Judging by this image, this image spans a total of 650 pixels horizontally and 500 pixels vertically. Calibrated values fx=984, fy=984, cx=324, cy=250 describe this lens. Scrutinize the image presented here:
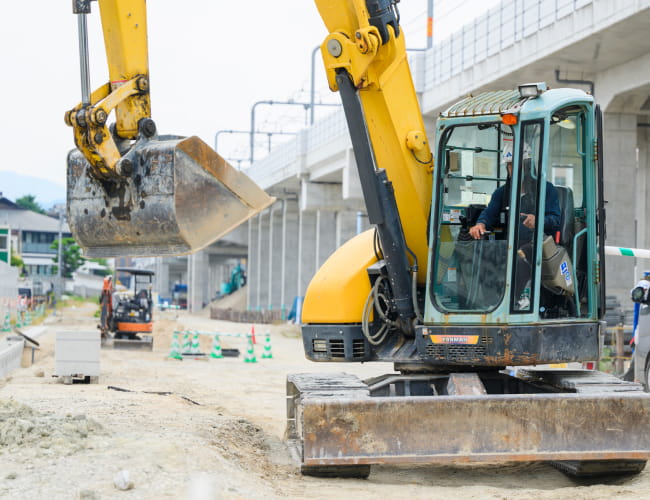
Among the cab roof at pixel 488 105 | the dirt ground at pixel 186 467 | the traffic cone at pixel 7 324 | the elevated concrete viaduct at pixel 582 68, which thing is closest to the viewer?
the dirt ground at pixel 186 467

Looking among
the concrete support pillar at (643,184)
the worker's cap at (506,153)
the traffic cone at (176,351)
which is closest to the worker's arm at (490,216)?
the worker's cap at (506,153)

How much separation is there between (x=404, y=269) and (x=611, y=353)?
12963mm

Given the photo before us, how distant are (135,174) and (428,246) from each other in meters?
2.62

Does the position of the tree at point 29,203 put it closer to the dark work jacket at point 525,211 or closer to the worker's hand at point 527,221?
the dark work jacket at point 525,211

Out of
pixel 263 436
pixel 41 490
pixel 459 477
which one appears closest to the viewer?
pixel 41 490

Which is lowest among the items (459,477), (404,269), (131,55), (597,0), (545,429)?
(459,477)

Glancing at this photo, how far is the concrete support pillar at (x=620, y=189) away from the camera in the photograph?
2556 centimetres

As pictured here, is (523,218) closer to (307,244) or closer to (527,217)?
(527,217)

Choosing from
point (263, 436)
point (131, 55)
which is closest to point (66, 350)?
point (263, 436)

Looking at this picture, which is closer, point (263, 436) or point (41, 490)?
point (41, 490)

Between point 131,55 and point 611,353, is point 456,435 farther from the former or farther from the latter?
point 611,353

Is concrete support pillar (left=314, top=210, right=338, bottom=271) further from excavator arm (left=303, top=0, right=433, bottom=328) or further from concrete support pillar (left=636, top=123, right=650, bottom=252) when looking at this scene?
excavator arm (left=303, top=0, right=433, bottom=328)

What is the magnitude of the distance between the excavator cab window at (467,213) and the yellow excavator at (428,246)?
0.05ft

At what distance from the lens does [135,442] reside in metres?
8.08
